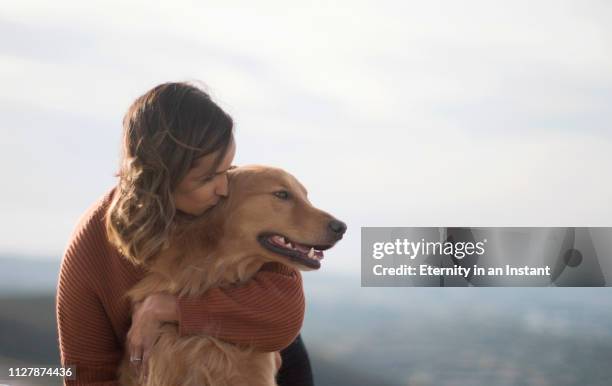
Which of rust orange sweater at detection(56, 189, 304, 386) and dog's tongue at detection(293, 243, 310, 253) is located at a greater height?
dog's tongue at detection(293, 243, 310, 253)

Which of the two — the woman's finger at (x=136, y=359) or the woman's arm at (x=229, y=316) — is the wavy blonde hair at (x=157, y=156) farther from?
the woman's finger at (x=136, y=359)

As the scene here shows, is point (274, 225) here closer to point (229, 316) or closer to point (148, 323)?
point (229, 316)

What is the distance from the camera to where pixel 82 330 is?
2.62m

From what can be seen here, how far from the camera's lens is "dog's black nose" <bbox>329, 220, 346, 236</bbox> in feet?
8.60

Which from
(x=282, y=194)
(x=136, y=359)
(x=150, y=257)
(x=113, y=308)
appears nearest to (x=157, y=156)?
(x=150, y=257)

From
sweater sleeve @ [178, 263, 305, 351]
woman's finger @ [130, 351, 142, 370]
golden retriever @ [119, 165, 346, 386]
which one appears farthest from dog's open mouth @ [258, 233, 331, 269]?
woman's finger @ [130, 351, 142, 370]

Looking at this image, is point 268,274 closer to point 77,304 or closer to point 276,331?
point 276,331

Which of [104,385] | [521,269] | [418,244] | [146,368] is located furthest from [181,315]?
[521,269]

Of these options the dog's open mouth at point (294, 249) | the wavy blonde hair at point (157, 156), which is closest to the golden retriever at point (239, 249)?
the dog's open mouth at point (294, 249)

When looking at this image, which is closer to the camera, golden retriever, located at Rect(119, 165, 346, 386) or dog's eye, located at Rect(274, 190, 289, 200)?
golden retriever, located at Rect(119, 165, 346, 386)

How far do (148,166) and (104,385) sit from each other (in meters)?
0.77

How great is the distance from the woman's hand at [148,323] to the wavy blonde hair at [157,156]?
0.17m

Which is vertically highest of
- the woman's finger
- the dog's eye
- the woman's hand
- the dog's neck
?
the dog's eye

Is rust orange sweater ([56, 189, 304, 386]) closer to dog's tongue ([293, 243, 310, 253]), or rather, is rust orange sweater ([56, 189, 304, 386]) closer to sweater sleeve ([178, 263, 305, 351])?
sweater sleeve ([178, 263, 305, 351])
